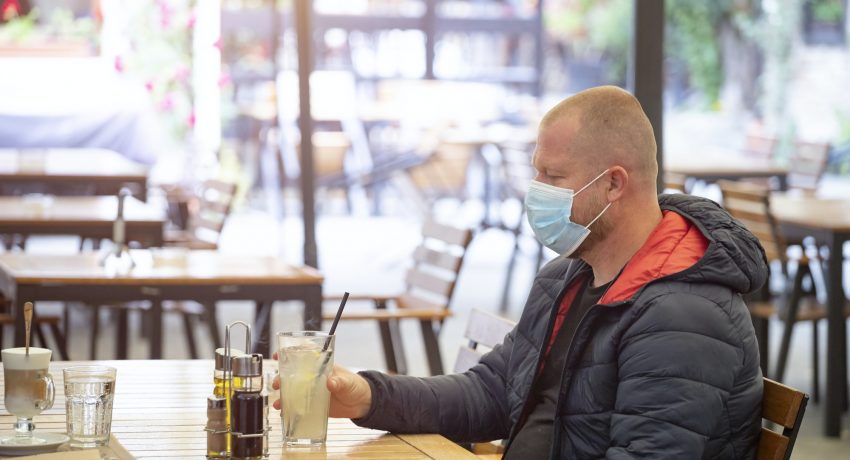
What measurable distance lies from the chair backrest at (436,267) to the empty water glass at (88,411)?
251cm

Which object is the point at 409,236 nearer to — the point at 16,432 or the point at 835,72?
the point at 835,72

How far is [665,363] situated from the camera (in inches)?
81.0

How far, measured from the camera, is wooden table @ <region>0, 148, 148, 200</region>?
6730mm

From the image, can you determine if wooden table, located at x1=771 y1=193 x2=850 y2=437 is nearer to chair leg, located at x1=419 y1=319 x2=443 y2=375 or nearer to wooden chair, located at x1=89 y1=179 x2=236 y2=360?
chair leg, located at x1=419 y1=319 x2=443 y2=375

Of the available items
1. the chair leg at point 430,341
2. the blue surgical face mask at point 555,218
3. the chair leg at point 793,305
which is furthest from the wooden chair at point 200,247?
the blue surgical face mask at point 555,218

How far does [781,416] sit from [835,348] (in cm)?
314

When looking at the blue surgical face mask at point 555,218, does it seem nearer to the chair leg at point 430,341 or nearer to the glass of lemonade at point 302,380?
the glass of lemonade at point 302,380

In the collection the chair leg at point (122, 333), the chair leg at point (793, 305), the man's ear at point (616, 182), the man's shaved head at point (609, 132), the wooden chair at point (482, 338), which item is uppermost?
the man's shaved head at point (609, 132)

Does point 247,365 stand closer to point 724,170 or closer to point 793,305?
point 793,305

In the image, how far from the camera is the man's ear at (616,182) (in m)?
2.31

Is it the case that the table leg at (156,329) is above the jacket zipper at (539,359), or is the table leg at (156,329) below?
below

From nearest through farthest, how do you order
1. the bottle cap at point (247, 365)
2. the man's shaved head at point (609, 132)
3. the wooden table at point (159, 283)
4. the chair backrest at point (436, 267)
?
the bottle cap at point (247, 365) → the man's shaved head at point (609, 132) → the wooden table at point (159, 283) → the chair backrest at point (436, 267)

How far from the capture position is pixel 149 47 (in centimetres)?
1019

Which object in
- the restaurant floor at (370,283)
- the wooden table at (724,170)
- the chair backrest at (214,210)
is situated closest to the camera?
the chair backrest at (214,210)
